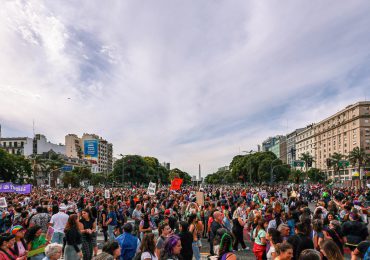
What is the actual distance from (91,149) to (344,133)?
78779 mm

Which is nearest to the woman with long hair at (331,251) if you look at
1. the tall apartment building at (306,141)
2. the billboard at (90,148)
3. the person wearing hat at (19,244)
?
the person wearing hat at (19,244)

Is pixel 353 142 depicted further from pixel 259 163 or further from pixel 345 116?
pixel 259 163

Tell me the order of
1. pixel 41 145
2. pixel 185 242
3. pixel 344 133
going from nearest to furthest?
pixel 185 242 < pixel 344 133 < pixel 41 145

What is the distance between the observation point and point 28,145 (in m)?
136

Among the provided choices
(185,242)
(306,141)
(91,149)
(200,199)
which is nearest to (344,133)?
(306,141)

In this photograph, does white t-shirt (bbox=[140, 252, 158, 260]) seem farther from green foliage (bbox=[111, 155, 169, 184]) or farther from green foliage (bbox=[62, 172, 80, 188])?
green foliage (bbox=[111, 155, 169, 184])

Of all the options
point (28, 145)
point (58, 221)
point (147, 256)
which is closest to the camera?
point (147, 256)

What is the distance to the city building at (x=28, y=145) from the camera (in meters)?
136

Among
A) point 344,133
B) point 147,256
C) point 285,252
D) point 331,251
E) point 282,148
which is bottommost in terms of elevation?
point 147,256

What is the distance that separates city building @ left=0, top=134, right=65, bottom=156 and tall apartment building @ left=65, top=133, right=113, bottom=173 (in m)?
16.0

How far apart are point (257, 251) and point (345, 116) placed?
4360 inches

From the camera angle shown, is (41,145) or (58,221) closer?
(58,221)

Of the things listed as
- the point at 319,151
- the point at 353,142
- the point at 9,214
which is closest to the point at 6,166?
the point at 9,214

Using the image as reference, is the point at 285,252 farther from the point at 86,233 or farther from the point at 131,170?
the point at 131,170
